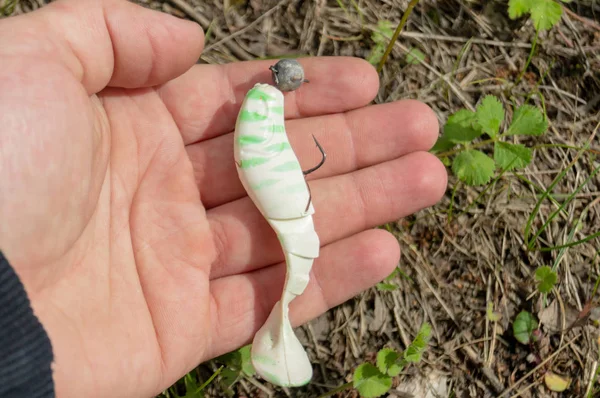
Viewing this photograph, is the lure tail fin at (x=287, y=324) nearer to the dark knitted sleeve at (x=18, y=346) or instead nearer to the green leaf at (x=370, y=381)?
the green leaf at (x=370, y=381)

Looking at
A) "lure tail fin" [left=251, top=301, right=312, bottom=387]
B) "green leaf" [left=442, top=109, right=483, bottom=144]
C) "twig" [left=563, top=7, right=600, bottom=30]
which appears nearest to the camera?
"lure tail fin" [left=251, top=301, right=312, bottom=387]

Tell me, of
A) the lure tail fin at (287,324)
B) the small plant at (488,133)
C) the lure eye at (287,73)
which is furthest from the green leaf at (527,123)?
the lure tail fin at (287,324)

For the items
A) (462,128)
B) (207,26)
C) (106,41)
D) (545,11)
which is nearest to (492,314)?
(462,128)

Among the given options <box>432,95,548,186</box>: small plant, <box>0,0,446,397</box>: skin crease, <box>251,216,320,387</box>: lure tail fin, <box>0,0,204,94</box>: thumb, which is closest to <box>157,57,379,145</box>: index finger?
<box>0,0,446,397</box>: skin crease

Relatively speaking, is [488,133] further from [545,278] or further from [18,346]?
[18,346]

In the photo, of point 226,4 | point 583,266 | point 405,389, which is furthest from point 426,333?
point 226,4

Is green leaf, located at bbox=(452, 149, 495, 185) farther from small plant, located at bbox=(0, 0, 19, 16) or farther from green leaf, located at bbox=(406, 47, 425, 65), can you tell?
small plant, located at bbox=(0, 0, 19, 16)
